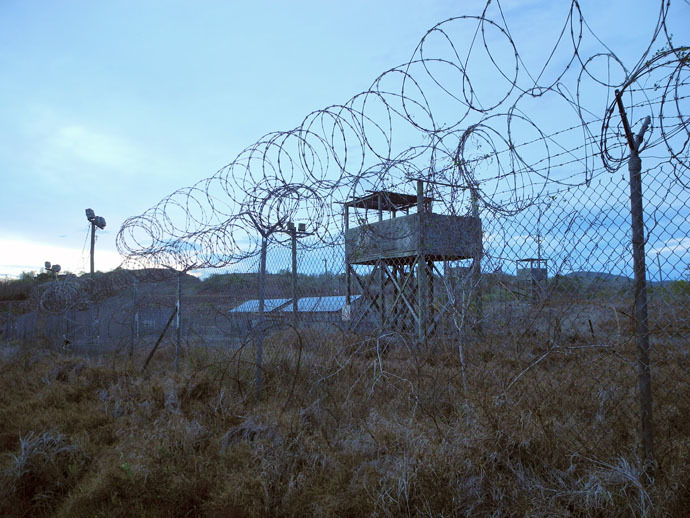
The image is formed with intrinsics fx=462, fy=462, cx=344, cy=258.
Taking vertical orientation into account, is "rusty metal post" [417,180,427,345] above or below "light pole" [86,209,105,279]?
below

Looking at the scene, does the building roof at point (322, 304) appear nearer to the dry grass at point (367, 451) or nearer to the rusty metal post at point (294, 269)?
the rusty metal post at point (294, 269)

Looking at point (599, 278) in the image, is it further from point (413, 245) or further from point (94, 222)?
point (94, 222)

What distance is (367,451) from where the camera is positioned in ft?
12.2

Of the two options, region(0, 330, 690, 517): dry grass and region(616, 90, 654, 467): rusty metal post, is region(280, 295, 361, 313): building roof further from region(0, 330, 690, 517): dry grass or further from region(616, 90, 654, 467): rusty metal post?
region(616, 90, 654, 467): rusty metal post

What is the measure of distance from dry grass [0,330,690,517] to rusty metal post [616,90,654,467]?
0.56 ft

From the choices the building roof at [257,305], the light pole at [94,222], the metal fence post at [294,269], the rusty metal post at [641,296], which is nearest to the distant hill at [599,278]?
the rusty metal post at [641,296]

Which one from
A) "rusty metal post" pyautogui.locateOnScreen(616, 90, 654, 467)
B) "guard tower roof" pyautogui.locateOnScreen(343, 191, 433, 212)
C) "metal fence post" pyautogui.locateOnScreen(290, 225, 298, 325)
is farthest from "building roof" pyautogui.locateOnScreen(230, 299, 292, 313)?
"rusty metal post" pyautogui.locateOnScreen(616, 90, 654, 467)

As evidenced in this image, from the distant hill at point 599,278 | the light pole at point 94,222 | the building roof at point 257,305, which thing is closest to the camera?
the distant hill at point 599,278

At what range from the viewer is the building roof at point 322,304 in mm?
6547

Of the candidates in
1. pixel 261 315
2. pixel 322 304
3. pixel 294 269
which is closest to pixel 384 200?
pixel 294 269

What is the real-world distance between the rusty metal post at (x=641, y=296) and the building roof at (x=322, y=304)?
4.03m

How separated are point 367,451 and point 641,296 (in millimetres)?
2294

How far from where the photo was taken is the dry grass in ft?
9.89

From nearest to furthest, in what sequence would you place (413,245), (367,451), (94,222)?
(367,451) < (413,245) < (94,222)
